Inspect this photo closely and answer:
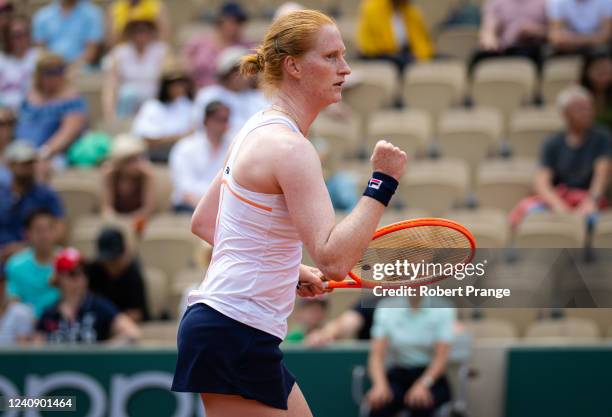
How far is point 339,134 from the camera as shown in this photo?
862 centimetres

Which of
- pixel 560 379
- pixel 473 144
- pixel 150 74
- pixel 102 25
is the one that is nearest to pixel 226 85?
pixel 150 74

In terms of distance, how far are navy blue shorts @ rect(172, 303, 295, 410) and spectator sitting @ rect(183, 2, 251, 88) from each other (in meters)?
6.14

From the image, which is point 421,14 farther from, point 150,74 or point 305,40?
point 305,40

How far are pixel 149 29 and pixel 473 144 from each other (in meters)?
2.93

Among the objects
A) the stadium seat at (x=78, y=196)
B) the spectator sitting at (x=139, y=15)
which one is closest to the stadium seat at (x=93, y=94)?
the spectator sitting at (x=139, y=15)

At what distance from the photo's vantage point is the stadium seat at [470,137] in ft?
27.6

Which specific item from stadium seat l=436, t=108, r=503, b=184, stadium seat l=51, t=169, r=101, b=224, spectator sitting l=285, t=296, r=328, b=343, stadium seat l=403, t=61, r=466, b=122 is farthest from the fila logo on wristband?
stadium seat l=403, t=61, r=466, b=122

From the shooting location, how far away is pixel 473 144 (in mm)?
8438

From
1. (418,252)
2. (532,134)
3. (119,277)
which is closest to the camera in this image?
(418,252)

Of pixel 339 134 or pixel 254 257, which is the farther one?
pixel 339 134

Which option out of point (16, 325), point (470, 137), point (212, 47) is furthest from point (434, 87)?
point (16, 325)

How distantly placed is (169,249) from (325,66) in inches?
182

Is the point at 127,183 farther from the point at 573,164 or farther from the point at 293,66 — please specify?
the point at 293,66

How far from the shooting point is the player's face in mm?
3236
